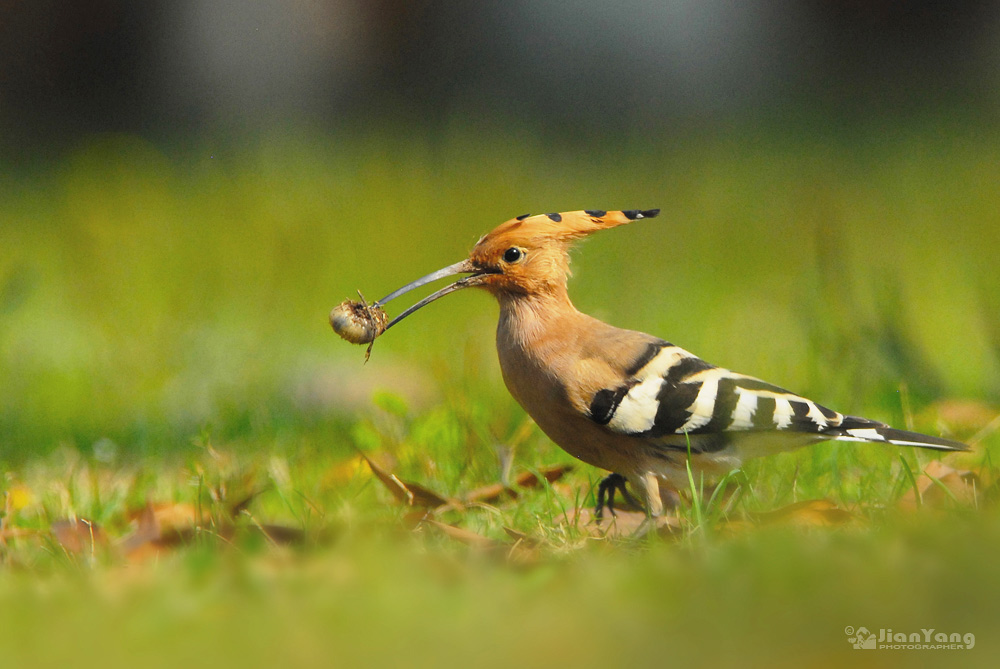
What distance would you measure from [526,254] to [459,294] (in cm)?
269

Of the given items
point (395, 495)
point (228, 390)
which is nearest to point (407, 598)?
point (395, 495)

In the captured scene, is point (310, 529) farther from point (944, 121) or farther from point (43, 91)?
point (43, 91)

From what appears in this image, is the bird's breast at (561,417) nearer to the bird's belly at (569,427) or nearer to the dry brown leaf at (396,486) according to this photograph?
the bird's belly at (569,427)

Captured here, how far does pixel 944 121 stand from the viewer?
6.11m

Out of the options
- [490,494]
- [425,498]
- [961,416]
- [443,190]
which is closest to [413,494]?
[425,498]

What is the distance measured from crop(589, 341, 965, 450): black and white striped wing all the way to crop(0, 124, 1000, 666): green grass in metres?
0.12

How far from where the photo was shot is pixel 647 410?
202 cm

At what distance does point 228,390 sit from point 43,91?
445 cm

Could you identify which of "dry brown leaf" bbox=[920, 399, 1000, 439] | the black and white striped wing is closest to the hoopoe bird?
the black and white striped wing

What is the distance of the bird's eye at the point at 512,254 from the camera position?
227 centimetres

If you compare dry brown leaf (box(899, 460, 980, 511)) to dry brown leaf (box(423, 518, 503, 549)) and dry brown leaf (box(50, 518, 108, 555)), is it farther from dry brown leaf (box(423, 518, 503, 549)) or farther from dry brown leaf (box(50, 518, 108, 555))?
dry brown leaf (box(50, 518, 108, 555))

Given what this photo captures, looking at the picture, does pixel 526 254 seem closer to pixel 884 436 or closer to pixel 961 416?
pixel 884 436

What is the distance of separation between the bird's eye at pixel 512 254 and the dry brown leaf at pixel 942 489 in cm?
91

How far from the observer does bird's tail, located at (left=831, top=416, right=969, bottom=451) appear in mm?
2043
